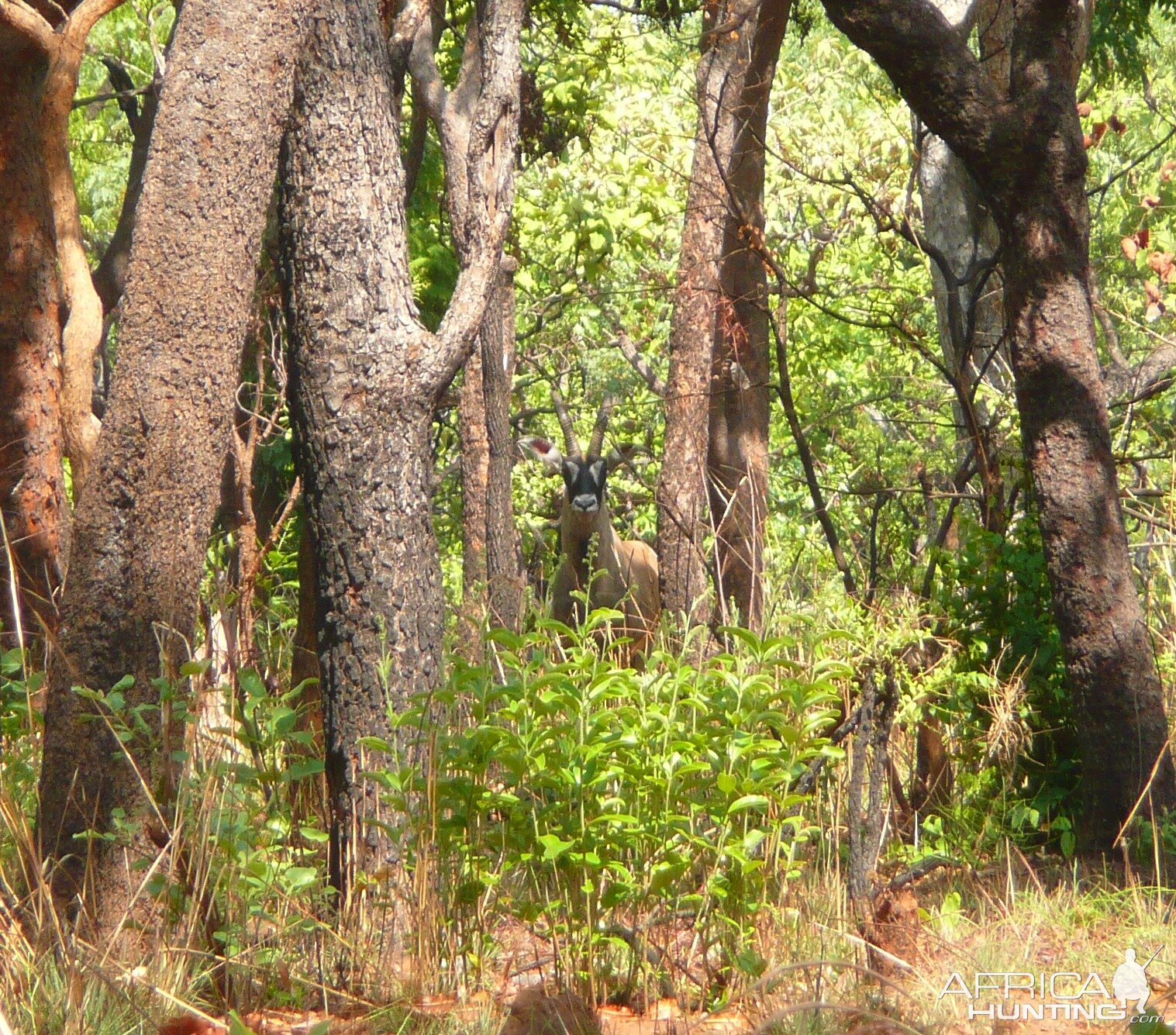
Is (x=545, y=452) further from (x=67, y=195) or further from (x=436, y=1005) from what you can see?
(x=436, y=1005)

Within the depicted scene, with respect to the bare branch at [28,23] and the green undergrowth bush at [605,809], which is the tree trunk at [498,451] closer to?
the bare branch at [28,23]

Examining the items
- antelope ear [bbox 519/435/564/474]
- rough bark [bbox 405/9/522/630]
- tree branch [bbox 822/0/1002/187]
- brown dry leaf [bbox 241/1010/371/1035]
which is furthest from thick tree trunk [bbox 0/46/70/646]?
antelope ear [bbox 519/435/564/474]

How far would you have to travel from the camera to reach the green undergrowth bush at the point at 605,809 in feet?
11.8

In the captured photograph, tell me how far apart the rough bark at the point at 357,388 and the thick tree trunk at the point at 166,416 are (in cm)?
16

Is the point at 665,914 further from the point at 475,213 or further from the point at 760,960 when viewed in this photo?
the point at 475,213

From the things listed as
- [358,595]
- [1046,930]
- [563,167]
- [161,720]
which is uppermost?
[563,167]

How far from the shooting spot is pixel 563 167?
13211mm

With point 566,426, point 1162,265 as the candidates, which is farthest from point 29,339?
point 566,426

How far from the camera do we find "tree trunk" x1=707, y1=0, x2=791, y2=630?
9.01m

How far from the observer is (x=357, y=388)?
4.38 meters

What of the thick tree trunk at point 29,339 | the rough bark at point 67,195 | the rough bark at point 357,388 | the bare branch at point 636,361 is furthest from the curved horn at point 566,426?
the rough bark at point 357,388

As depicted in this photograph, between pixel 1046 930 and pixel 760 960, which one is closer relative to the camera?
pixel 760 960

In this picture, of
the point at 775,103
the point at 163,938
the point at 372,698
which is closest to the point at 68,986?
the point at 163,938

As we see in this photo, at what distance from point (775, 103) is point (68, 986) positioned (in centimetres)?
1382
